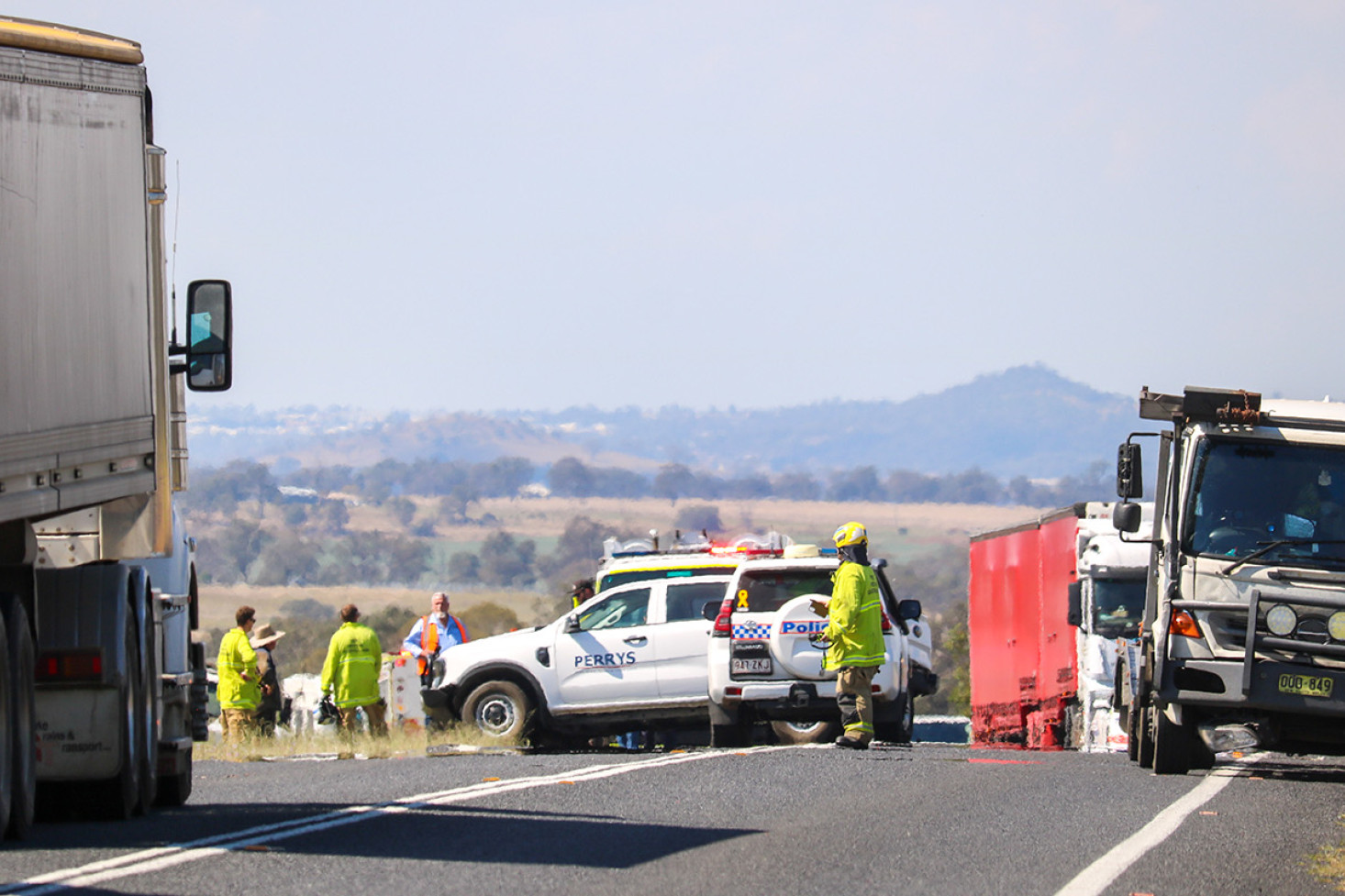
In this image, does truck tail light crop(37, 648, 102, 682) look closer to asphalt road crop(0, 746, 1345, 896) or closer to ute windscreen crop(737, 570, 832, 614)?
asphalt road crop(0, 746, 1345, 896)

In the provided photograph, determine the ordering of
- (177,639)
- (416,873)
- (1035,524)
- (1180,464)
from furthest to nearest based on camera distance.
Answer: (1035,524) < (1180,464) < (177,639) < (416,873)

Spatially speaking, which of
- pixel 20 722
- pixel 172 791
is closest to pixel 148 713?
pixel 172 791

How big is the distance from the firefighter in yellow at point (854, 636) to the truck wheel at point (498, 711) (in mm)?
3948

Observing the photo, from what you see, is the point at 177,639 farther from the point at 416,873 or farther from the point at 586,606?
the point at 586,606

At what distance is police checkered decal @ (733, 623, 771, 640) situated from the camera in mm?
16250

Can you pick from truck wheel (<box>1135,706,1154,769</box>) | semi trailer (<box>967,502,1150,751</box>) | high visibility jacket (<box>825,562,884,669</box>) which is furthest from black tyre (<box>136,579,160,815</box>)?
semi trailer (<box>967,502,1150,751</box>)

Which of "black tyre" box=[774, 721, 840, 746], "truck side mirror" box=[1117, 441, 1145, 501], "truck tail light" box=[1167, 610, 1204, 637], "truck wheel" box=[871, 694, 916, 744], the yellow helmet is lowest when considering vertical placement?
"black tyre" box=[774, 721, 840, 746]

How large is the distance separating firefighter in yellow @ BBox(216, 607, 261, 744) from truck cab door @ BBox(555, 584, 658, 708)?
9.80ft

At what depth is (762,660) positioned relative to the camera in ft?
53.3

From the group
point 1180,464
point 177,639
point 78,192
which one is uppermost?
point 78,192

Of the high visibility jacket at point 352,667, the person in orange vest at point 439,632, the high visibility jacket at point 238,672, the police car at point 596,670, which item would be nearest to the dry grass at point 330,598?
the person in orange vest at point 439,632

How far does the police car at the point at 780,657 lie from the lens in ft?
53.2

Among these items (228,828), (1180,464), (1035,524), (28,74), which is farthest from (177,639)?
(1035,524)

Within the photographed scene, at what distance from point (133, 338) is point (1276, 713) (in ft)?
25.3
